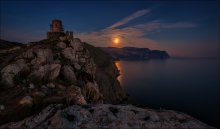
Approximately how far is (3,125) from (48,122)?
469cm

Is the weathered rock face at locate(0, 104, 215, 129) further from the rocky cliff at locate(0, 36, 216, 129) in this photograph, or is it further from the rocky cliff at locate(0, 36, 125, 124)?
the rocky cliff at locate(0, 36, 125, 124)

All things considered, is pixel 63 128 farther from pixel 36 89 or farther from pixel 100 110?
pixel 36 89

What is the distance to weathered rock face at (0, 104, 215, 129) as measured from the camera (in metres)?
11.0

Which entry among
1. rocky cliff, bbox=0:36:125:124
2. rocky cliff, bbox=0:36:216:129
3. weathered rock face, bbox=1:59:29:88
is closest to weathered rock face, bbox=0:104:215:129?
rocky cliff, bbox=0:36:216:129

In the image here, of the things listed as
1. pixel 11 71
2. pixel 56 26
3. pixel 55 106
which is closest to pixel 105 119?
pixel 55 106

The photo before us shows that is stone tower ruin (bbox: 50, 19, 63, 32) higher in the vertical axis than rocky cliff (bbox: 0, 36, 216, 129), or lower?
higher

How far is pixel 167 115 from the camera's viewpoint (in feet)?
42.0

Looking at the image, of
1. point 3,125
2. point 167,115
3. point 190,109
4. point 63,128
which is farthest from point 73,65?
point 190,109

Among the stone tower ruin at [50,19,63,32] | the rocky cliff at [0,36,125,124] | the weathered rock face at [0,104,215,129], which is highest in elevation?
the stone tower ruin at [50,19,63,32]

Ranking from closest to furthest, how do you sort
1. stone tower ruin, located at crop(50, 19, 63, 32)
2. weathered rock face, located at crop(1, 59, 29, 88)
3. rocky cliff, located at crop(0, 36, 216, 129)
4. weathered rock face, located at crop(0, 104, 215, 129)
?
weathered rock face, located at crop(0, 104, 215, 129) < rocky cliff, located at crop(0, 36, 216, 129) < weathered rock face, located at crop(1, 59, 29, 88) < stone tower ruin, located at crop(50, 19, 63, 32)

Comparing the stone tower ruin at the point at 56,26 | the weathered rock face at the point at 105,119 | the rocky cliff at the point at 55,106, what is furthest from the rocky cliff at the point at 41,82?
the stone tower ruin at the point at 56,26

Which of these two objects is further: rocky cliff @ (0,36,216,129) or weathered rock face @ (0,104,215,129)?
rocky cliff @ (0,36,216,129)

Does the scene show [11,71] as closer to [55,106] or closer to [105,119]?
[55,106]

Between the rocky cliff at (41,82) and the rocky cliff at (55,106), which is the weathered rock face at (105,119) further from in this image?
the rocky cliff at (41,82)
